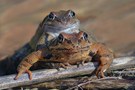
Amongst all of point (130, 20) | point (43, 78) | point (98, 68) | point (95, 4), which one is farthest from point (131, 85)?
point (95, 4)

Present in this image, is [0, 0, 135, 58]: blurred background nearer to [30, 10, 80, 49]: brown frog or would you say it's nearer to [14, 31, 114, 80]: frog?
[30, 10, 80, 49]: brown frog

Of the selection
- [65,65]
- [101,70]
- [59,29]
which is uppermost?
[59,29]

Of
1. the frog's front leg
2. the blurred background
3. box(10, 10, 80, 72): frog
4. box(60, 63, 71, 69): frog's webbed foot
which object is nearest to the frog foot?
box(60, 63, 71, 69): frog's webbed foot

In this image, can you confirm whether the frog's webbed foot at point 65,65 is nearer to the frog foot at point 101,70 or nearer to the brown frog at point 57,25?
the frog foot at point 101,70

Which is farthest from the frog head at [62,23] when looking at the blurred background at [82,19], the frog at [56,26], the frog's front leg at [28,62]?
the blurred background at [82,19]

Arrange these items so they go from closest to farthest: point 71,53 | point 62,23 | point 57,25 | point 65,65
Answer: point 71,53 → point 65,65 → point 62,23 → point 57,25

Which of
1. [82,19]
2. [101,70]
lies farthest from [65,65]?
[82,19]

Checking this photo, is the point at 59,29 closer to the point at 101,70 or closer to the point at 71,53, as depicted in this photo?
the point at 71,53
